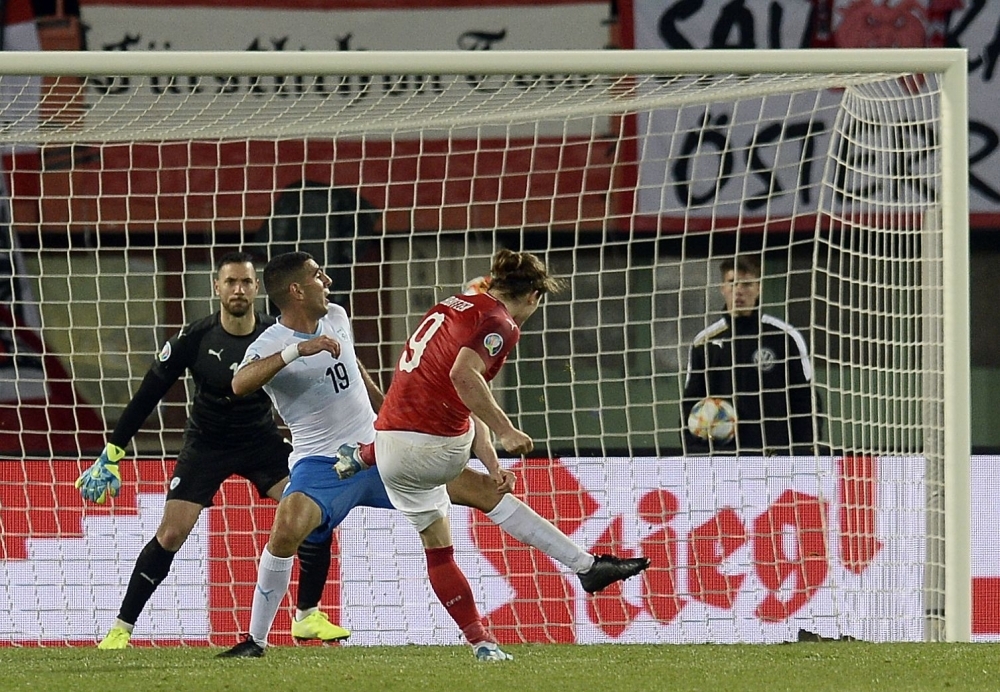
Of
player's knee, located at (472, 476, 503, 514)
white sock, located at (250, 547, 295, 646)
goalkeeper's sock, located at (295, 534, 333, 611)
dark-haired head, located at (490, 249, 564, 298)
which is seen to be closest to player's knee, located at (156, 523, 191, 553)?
goalkeeper's sock, located at (295, 534, 333, 611)

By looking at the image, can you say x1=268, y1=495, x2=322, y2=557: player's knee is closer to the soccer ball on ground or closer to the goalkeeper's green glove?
the goalkeeper's green glove

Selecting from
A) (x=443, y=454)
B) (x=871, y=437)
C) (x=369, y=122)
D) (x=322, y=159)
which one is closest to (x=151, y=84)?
(x=369, y=122)

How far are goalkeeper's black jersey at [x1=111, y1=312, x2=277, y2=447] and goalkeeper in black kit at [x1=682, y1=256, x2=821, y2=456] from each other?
6.26 ft

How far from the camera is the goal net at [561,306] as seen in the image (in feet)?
22.0

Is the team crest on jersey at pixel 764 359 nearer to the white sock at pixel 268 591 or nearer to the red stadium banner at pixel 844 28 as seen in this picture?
the red stadium banner at pixel 844 28

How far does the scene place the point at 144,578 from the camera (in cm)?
686

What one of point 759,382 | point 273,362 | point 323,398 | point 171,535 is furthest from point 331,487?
point 759,382

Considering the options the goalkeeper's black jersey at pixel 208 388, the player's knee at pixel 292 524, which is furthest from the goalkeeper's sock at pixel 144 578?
the player's knee at pixel 292 524

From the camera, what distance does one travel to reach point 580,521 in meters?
7.45

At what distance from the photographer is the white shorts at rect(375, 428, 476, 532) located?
5.89 meters

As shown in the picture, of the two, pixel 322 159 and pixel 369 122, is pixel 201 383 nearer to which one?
pixel 369 122

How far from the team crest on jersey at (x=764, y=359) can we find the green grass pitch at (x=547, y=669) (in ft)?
5.18

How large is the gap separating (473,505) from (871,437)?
67.1 inches

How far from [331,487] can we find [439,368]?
73 cm
